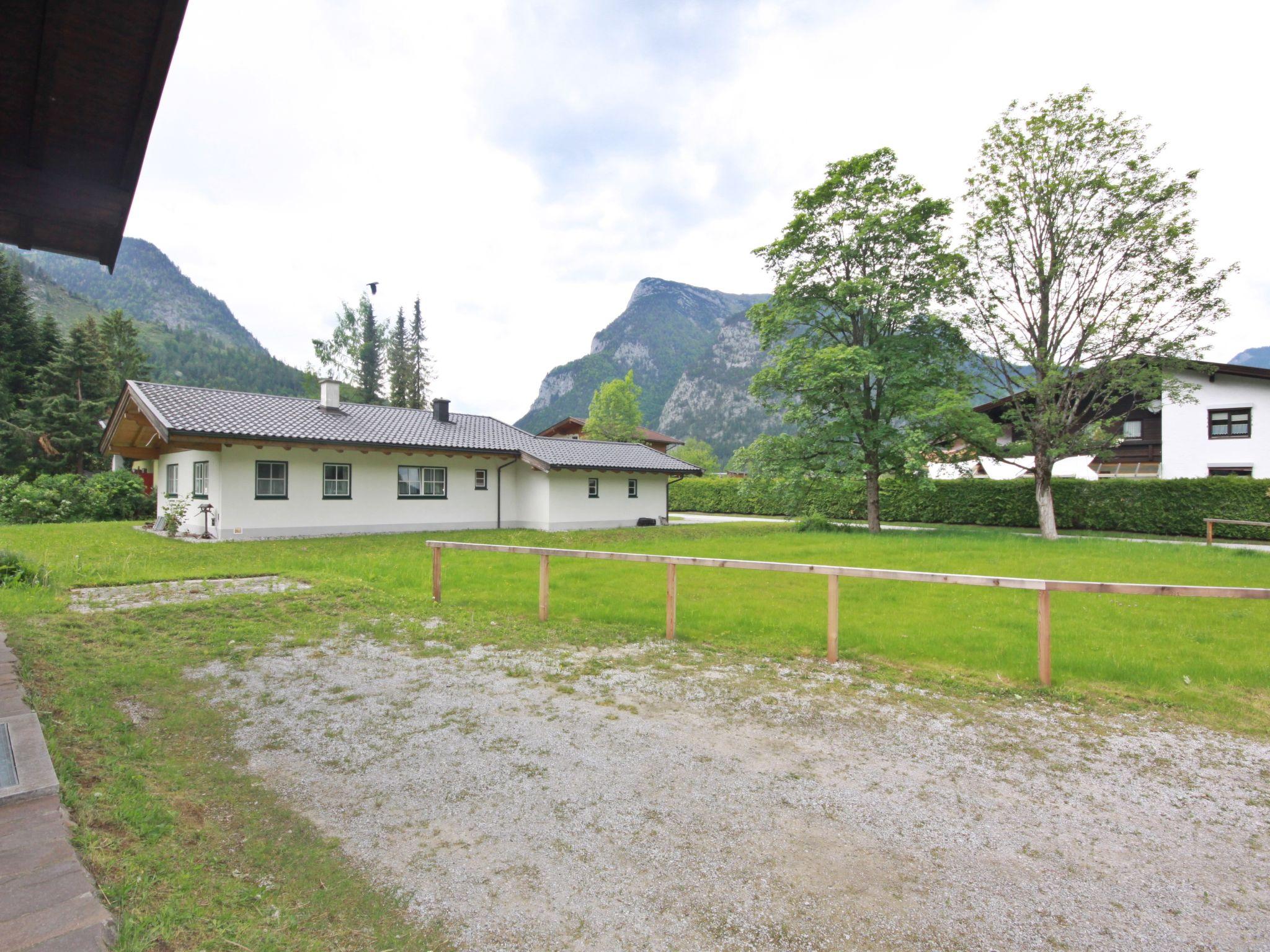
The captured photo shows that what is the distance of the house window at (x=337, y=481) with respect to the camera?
17616 millimetres

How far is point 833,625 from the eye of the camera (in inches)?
219

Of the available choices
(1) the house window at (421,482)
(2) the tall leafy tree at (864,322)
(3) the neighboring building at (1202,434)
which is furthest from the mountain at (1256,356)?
(1) the house window at (421,482)

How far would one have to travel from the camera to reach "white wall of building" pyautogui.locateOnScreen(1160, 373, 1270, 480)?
2328 cm

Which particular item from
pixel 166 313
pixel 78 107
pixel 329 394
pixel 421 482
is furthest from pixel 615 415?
pixel 166 313

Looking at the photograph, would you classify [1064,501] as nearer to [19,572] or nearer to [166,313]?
[19,572]

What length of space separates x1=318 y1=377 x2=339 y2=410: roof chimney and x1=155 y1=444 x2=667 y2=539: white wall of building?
2.90 metres

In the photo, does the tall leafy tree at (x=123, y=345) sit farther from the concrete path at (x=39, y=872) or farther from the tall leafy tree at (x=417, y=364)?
the concrete path at (x=39, y=872)

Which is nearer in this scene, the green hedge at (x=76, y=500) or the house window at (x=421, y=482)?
the house window at (x=421, y=482)

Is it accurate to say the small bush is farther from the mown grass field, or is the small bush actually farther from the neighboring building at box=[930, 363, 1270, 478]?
the neighboring building at box=[930, 363, 1270, 478]

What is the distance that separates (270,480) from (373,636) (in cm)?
1281

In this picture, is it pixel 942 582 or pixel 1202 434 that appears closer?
pixel 942 582

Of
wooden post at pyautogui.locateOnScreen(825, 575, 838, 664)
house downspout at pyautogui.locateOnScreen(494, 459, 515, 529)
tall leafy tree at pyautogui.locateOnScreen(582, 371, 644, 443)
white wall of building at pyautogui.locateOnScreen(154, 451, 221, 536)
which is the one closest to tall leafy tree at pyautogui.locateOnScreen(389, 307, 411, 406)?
tall leafy tree at pyautogui.locateOnScreen(582, 371, 644, 443)

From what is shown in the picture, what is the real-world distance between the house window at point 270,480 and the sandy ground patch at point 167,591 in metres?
7.69

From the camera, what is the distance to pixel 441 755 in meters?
3.50
